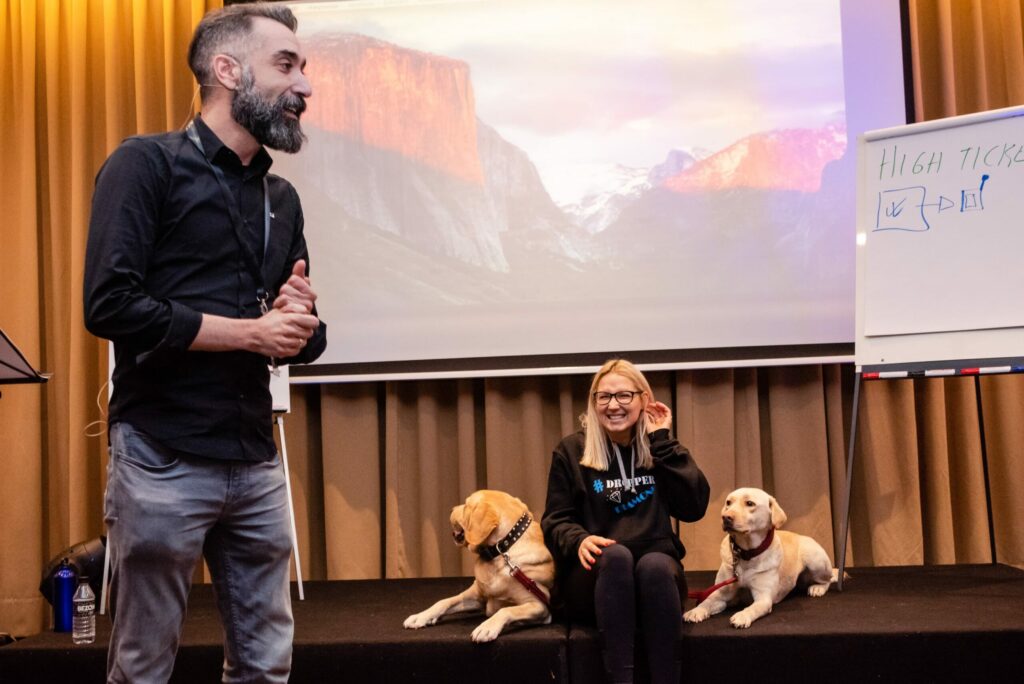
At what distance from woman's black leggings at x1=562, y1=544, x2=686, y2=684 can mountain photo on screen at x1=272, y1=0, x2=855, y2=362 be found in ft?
4.74

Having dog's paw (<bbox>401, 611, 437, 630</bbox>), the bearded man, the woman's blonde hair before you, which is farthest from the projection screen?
the bearded man

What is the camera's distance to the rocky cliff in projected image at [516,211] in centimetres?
414

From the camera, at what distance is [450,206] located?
4312mm

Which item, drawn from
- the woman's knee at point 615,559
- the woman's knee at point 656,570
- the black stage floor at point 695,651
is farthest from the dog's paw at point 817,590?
the woman's knee at point 615,559

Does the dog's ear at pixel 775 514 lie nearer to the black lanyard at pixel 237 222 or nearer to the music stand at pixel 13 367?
the black lanyard at pixel 237 222

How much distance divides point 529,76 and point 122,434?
311 centimetres

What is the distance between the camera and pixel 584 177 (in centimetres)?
427

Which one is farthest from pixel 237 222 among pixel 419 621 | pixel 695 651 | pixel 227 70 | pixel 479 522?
pixel 695 651

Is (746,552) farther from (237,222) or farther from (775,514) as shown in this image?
(237,222)

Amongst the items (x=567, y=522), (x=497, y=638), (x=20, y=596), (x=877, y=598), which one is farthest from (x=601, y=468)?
(x=20, y=596)

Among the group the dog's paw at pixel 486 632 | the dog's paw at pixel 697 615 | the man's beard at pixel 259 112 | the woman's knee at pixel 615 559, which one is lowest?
the dog's paw at pixel 697 615

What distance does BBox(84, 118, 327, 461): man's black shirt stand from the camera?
1.56m

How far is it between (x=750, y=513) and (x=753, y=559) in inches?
7.5

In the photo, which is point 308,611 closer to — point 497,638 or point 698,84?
point 497,638
